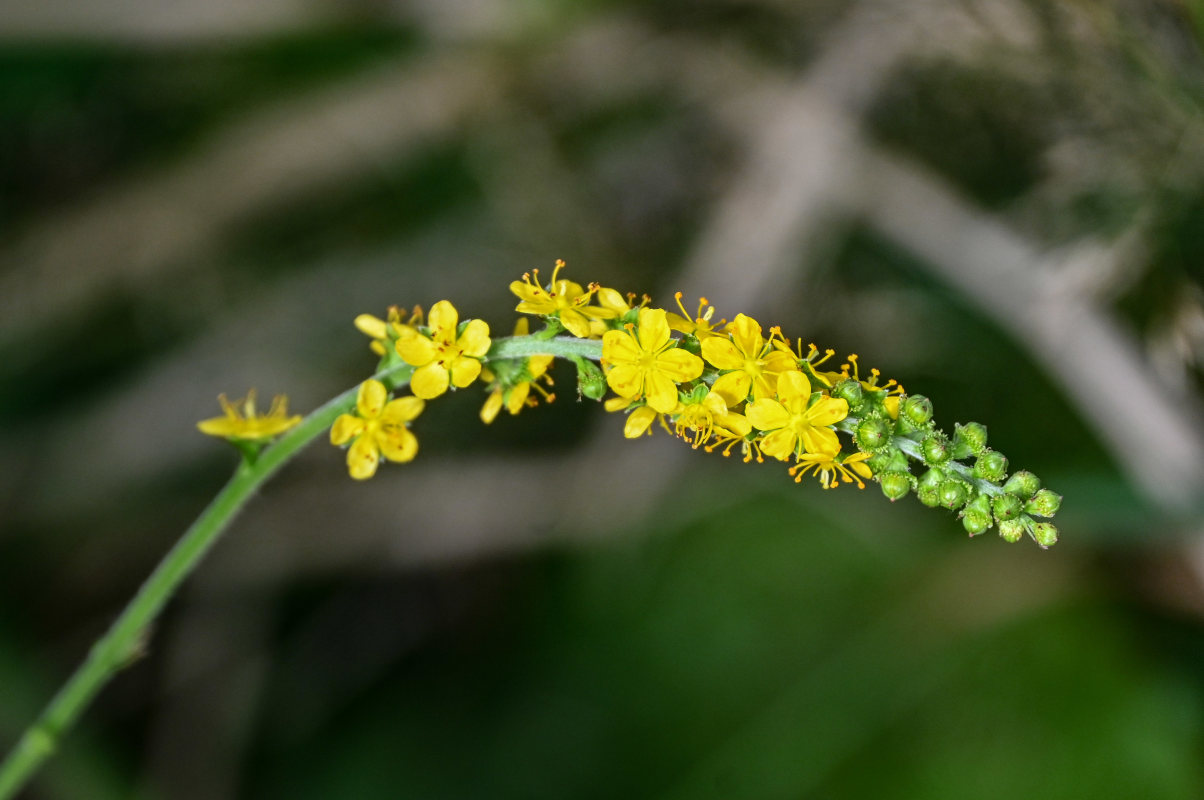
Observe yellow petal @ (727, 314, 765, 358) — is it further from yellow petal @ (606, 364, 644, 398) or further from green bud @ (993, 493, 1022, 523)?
green bud @ (993, 493, 1022, 523)

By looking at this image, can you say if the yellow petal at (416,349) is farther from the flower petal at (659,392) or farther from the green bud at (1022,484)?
the green bud at (1022,484)

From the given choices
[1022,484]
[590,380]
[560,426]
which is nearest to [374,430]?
[590,380]

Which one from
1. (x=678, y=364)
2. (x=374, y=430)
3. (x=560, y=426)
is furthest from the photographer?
(x=560, y=426)

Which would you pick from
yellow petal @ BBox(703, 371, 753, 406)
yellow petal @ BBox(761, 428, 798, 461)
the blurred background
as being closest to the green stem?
yellow petal @ BBox(703, 371, 753, 406)

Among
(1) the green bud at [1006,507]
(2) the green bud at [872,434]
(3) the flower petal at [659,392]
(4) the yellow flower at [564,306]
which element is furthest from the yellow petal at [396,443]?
(1) the green bud at [1006,507]

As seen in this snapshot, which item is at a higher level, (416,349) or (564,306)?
(564,306)

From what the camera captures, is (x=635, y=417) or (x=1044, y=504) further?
(x=635, y=417)

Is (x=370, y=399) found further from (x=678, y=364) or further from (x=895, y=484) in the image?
(x=895, y=484)
